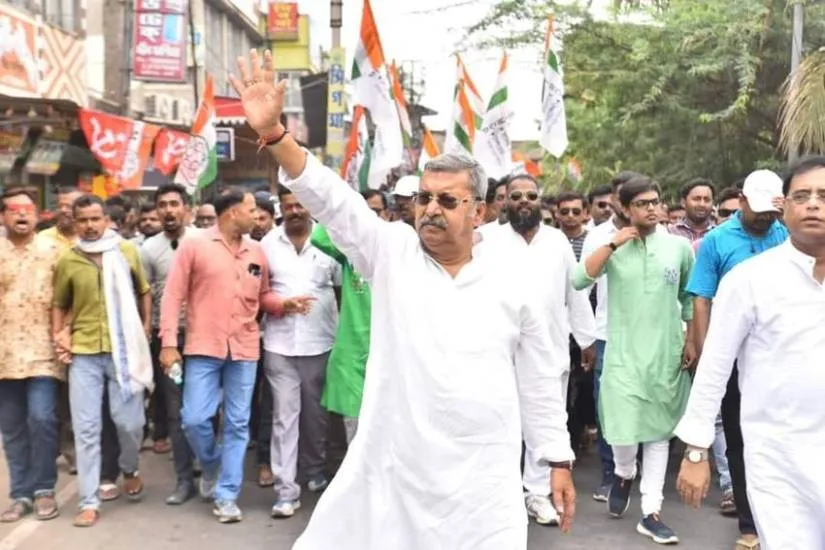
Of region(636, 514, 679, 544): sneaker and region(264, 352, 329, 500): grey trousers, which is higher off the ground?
region(264, 352, 329, 500): grey trousers

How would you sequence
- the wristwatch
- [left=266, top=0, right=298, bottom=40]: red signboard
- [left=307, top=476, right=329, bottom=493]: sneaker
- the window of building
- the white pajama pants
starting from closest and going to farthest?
the wristwatch < the white pajama pants < [left=307, top=476, right=329, bottom=493]: sneaker < the window of building < [left=266, top=0, right=298, bottom=40]: red signboard

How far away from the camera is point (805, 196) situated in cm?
333

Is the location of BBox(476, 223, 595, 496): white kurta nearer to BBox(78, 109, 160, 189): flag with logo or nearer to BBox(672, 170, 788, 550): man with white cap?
BBox(672, 170, 788, 550): man with white cap

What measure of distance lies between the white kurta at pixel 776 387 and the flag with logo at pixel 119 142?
10.5m

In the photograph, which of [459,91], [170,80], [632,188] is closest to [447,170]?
[632,188]

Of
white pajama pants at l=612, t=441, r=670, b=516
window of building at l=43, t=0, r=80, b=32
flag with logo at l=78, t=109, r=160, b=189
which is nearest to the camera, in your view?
white pajama pants at l=612, t=441, r=670, b=516

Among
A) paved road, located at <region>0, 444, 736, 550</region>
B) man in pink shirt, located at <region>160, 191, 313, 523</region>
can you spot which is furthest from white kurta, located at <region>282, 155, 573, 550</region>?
man in pink shirt, located at <region>160, 191, 313, 523</region>

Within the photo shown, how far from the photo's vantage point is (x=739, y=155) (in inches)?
570

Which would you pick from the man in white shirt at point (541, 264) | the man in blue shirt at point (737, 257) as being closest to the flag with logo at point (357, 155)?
the man in white shirt at point (541, 264)

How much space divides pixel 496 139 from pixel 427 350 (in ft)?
22.7

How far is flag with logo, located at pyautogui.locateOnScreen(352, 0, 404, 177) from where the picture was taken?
873 cm

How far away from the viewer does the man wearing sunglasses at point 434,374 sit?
3.07 m

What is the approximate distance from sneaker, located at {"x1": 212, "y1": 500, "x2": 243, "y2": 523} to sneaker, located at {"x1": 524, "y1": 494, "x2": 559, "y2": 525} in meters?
1.69

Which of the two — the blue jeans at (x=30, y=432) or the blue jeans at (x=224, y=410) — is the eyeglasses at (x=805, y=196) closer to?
the blue jeans at (x=224, y=410)
